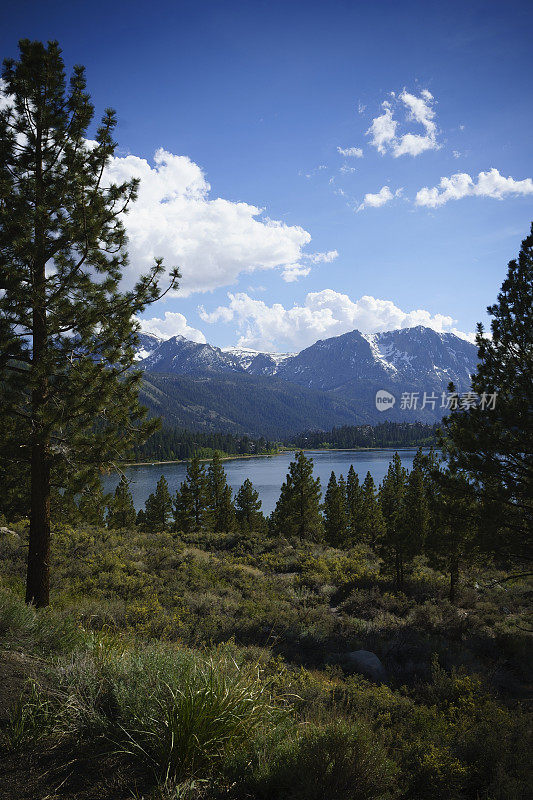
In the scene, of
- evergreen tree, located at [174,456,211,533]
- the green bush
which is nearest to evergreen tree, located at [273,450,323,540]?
evergreen tree, located at [174,456,211,533]

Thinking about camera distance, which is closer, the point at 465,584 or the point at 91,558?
the point at 91,558

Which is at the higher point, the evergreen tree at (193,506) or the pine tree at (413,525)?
the pine tree at (413,525)

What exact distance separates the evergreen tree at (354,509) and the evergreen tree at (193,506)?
16231mm

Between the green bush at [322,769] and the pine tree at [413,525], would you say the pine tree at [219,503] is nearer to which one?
the pine tree at [413,525]

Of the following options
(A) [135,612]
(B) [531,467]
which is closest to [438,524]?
(B) [531,467]

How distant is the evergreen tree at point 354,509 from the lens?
3934 centimetres

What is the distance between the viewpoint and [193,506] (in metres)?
45.7

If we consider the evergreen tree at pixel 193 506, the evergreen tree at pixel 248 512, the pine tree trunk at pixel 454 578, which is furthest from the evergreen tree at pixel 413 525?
the evergreen tree at pixel 193 506

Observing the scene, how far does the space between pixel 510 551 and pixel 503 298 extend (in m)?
6.99

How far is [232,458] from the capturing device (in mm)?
180375

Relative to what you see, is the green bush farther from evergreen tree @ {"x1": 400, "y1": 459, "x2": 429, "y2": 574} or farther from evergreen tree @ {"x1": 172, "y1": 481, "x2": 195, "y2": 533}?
evergreen tree @ {"x1": 172, "y1": 481, "x2": 195, "y2": 533}

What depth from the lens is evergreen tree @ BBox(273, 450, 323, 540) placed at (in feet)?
118

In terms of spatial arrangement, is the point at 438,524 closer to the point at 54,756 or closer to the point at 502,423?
the point at 502,423

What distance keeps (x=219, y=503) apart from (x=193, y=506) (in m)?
3.09
